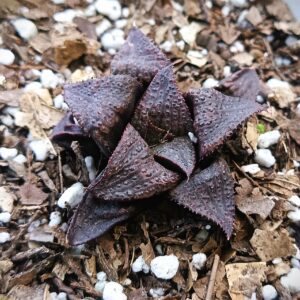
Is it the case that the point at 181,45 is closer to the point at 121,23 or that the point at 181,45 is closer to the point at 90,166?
the point at 121,23

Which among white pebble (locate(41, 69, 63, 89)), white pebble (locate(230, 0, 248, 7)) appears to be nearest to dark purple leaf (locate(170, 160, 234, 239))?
white pebble (locate(41, 69, 63, 89))

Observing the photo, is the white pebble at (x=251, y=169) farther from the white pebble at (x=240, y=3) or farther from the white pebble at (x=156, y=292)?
the white pebble at (x=240, y=3)

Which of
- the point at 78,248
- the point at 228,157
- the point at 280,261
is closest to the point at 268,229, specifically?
the point at 280,261

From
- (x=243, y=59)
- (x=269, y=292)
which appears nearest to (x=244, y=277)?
(x=269, y=292)

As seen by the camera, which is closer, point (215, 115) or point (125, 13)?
point (215, 115)

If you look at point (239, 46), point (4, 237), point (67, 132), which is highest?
point (239, 46)

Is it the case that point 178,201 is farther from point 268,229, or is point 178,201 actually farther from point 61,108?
point 61,108
